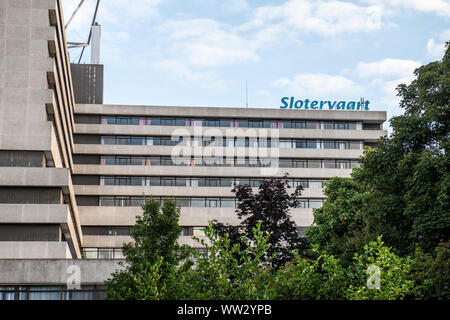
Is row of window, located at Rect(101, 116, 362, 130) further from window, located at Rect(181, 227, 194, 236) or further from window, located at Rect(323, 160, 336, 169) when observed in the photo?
window, located at Rect(181, 227, 194, 236)

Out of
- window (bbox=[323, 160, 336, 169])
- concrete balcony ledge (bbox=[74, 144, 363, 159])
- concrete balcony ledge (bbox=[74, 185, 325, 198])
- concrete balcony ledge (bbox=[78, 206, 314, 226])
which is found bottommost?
concrete balcony ledge (bbox=[78, 206, 314, 226])

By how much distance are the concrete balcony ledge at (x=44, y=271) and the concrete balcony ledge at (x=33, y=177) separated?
35.4 ft

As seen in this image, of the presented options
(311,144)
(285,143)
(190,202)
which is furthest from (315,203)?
(190,202)

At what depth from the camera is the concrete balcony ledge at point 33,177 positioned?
44688 mm

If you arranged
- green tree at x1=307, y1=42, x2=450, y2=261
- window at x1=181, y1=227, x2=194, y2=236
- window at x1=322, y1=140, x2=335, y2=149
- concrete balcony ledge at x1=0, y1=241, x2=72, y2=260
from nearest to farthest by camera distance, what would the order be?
green tree at x1=307, y1=42, x2=450, y2=261, concrete balcony ledge at x1=0, y1=241, x2=72, y2=260, window at x1=181, y1=227, x2=194, y2=236, window at x1=322, y1=140, x2=335, y2=149

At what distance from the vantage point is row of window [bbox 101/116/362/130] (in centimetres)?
7600

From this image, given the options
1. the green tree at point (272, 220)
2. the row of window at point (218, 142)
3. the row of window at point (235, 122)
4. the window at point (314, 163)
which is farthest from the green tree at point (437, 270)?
the row of window at point (235, 122)

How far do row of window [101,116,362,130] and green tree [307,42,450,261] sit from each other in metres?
43.9

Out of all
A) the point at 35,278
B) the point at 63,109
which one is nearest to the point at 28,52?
the point at 63,109

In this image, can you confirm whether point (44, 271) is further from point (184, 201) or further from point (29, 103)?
point (184, 201)

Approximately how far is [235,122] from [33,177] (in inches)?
1426

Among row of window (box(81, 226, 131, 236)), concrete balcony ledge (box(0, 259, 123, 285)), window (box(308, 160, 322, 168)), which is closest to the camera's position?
concrete balcony ledge (box(0, 259, 123, 285))

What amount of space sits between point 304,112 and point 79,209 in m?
29.9

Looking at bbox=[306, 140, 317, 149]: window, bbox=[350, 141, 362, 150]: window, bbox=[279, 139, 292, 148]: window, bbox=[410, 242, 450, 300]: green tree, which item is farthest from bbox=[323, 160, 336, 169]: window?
bbox=[410, 242, 450, 300]: green tree
